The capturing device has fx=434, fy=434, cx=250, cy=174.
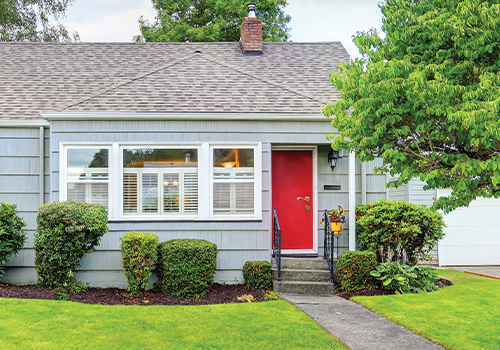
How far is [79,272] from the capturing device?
24.8 feet

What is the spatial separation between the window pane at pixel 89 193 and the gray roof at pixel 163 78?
136cm

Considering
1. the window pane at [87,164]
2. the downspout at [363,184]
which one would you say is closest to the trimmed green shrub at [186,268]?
the window pane at [87,164]

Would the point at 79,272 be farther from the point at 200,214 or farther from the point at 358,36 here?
the point at 358,36

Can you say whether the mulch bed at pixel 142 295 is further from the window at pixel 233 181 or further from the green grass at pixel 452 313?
the window at pixel 233 181

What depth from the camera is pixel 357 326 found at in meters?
5.30

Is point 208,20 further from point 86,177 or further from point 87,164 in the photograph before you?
point 86,177

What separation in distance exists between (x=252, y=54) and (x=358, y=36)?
21.3 ft

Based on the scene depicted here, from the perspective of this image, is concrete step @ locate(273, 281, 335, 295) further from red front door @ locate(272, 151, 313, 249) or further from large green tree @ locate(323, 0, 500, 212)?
large green tree @ locate(323, 0, 500, 212)

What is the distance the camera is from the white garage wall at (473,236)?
10289 mm

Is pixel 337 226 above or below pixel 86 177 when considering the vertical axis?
below

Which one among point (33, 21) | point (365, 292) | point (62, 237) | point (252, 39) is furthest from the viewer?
point (33, 21)

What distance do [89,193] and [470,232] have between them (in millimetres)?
8574

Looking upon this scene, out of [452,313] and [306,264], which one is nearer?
[452,313]

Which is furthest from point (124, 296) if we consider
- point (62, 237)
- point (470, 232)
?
point (470, 232)
